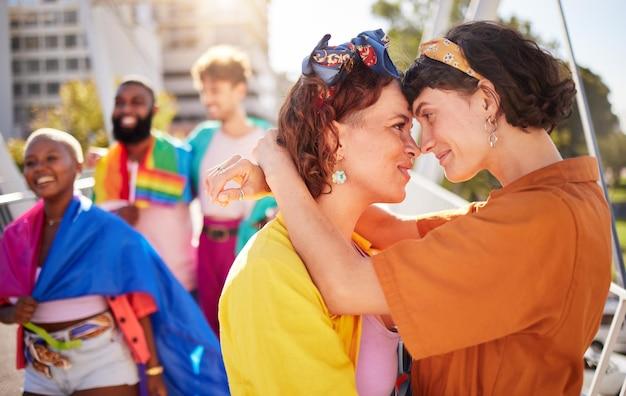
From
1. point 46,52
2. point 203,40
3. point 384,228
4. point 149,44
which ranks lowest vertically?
point 46,52

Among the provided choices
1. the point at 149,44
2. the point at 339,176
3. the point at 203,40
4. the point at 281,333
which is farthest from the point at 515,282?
the point at 203,40

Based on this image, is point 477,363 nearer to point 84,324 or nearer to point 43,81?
point 84,324

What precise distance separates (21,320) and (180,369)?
2.30 ft

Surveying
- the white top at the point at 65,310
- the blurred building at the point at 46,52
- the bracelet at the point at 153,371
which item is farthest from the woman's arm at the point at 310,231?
the blurred building at the point at 46,52

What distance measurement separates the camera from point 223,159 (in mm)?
3803

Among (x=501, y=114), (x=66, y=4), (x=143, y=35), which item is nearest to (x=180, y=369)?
(x=501, y=114)

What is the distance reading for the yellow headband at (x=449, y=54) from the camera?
1.42 m

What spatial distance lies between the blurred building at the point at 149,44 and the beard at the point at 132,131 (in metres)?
29.5

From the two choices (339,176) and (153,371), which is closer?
(339,176)

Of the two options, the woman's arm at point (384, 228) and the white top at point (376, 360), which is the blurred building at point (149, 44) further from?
the white top at point (376, 360)

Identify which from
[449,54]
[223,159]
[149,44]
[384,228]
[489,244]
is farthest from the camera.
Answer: [149,44]

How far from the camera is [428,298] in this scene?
1211 millimetres

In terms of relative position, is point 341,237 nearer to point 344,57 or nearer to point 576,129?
point 344,57

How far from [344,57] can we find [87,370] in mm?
1543
